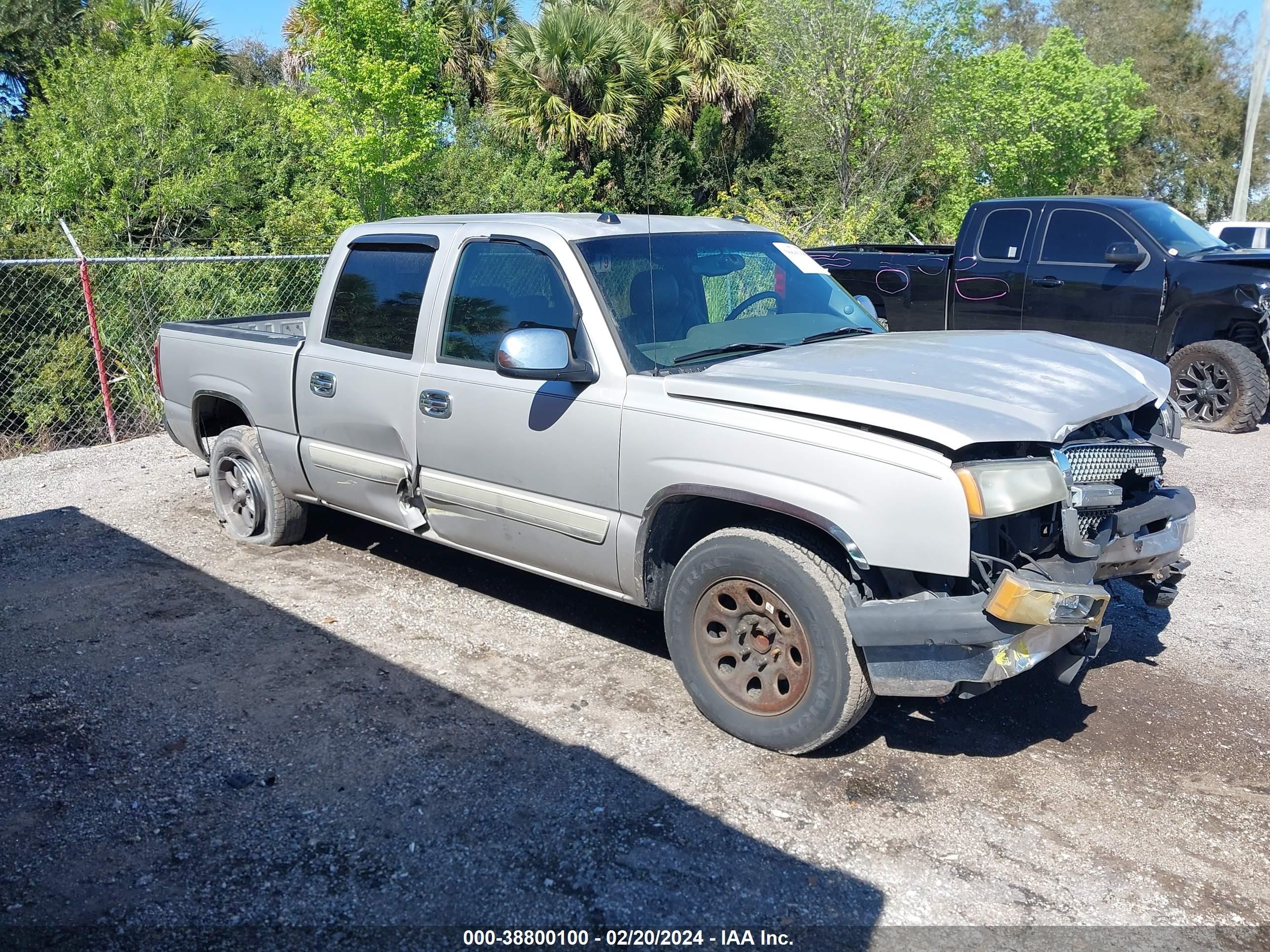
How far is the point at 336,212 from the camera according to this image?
17.8m

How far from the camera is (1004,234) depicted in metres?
10.2

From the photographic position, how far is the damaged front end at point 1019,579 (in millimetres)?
3309

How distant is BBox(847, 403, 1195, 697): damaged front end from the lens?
10.9 feet

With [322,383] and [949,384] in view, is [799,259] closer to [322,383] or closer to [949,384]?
[949,384]

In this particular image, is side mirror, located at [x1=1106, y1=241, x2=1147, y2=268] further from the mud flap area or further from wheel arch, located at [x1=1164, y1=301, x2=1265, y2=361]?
the mud flap area

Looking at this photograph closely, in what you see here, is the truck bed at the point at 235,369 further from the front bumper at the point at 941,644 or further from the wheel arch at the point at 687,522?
the front bumper at the point at 941,644

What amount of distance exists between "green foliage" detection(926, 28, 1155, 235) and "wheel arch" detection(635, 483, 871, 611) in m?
22.7

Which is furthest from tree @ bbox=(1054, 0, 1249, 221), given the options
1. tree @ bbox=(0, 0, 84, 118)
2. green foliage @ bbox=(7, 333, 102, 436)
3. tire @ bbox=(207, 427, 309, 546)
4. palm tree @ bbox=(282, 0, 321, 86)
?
tire @ bbox=(207, 427, 309, 546)

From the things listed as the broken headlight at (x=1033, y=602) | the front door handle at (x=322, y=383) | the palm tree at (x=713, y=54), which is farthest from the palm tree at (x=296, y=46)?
the broken headlight at (x=1033, y=602)

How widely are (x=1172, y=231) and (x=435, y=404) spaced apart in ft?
25.7

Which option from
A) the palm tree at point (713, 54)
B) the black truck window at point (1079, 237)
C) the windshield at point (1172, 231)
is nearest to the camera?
the windshield at point (1172, 231)

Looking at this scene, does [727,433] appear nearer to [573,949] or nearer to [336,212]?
[573,949]

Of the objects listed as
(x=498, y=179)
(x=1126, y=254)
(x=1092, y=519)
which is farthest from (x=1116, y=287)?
(x=498, y=179)

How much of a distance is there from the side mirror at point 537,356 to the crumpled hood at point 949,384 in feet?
1.41
